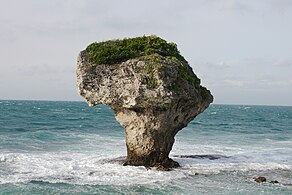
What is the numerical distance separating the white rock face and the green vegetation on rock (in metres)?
0.41

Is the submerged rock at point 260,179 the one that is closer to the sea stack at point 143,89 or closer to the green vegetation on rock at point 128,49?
the sea stack at point 143,89

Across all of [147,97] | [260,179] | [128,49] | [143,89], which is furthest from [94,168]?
[260,179]

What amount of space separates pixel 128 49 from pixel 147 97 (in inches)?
122

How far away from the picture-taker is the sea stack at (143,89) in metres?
18.8

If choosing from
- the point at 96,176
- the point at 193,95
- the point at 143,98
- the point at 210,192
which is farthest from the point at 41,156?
the point at 210,192

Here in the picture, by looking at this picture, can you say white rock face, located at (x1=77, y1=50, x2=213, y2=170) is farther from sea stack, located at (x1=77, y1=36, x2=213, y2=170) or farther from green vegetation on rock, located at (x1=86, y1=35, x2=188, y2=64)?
green vegetation on rock, located at (x1=86, y1=35, x2=188, y2=64)

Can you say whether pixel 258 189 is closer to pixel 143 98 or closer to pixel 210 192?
pixel 210 192

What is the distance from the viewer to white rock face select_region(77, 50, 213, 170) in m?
18.7

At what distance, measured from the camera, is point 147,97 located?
18.7m

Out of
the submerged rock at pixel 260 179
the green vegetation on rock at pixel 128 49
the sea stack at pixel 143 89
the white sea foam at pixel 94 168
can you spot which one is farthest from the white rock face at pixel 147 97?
the submerged rock at pixel 260 179

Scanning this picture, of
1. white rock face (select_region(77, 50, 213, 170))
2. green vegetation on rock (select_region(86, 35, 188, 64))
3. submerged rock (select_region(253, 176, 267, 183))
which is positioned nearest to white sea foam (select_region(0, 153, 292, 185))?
white rock face (select_region(77, 50, 213, 170))

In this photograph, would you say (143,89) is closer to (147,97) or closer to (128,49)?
(147,97)

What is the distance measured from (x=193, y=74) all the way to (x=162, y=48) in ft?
7.15

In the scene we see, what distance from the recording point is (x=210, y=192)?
1558cm
